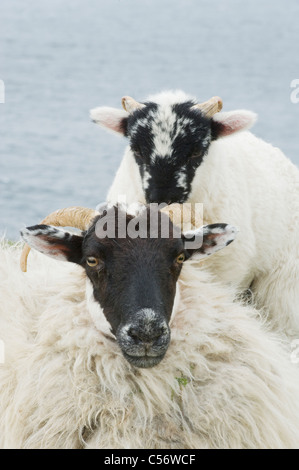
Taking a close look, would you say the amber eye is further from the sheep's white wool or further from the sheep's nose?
the sheep's nose

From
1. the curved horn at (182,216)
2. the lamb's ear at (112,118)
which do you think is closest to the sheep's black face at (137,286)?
the curved horn at (182,216)

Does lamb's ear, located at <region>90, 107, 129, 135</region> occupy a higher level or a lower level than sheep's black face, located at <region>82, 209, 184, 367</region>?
higher

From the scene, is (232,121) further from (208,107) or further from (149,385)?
(149,385)

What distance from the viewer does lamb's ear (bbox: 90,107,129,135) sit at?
5.77 m

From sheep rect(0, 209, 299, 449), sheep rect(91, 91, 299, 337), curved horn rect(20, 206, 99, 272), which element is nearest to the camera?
sheep rect(0, 209, 299, 449)

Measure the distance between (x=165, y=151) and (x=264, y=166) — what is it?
1322 millimetres

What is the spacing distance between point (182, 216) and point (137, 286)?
2.57ft

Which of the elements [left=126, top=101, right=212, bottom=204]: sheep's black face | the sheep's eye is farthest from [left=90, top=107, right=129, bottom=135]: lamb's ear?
the sheep's eye

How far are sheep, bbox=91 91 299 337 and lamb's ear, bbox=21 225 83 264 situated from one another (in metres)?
1.20

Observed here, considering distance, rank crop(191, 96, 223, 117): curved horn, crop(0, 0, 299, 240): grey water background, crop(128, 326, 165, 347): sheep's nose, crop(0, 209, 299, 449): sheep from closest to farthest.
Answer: crop(128, 326, 165, 347): sheep's nose < crop(0, 209, 299, 449): sheep < crop(191, 96, 223, 117): curved horn < crop(0, 0, 299, 240): grey water background

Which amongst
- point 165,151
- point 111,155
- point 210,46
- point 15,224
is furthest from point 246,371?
point 210,46

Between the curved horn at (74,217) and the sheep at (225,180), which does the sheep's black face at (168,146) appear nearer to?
the sheep at (225,180)

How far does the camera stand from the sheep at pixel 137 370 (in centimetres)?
376

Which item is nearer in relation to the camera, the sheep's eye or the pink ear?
the sheep's eye
